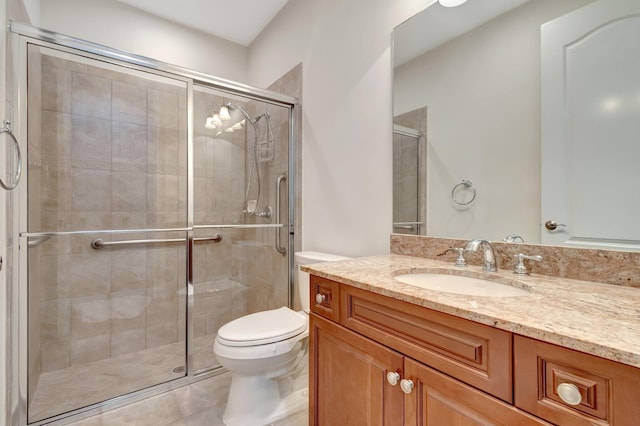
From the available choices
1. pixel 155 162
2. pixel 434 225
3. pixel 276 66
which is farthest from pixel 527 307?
pixel 276 66

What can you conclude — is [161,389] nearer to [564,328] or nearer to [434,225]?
[434,225]

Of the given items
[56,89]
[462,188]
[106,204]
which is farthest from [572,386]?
[56,89]

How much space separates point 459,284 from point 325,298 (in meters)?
0.50

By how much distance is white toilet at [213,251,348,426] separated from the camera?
4.64 feet

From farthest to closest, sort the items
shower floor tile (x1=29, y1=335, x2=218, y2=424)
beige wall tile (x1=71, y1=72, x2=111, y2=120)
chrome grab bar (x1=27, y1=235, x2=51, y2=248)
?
beige wall tile (x1=71, y1=72, x2=111, y2=120)
shower floor tile (x1=29, y1=335, x2=218, y2=424)
chrome grab bar (x1=27, y1=235, x2=51, y2=248)

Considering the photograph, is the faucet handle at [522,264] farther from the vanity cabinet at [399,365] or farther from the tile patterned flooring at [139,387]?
the tile patterned flooring at [139,387]

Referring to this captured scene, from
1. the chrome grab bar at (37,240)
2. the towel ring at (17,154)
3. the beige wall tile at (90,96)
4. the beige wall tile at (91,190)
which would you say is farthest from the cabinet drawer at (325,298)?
the beige wall tile at (90,96)

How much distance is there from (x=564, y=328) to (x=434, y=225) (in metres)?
0.84

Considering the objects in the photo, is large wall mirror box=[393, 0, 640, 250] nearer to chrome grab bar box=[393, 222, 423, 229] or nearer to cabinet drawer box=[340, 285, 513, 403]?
chrome grab bar box=[393, 222, 423, 229]

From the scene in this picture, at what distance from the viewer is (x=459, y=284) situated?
3.54ft

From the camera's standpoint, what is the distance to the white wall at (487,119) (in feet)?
3.50

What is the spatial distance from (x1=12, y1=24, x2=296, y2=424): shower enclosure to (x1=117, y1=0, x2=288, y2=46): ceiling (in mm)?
866

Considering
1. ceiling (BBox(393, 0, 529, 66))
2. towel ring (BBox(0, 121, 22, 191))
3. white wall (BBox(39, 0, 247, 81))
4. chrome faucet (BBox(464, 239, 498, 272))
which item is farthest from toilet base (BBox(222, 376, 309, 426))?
white wall (BBox(39, 0, 247, 81))

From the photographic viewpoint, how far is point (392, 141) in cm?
153
